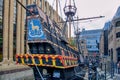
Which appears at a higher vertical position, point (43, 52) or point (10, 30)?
point (10, 30)

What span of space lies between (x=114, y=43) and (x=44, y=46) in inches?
1231

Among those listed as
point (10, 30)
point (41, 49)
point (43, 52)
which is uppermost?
point (10, 30)

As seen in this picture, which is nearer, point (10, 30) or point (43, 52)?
point (43, 52)

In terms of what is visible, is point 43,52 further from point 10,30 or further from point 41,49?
point 10,30

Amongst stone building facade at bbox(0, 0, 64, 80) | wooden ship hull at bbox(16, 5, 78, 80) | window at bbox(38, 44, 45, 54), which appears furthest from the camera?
stone building facade at bbox(0, 0, 64, 80)

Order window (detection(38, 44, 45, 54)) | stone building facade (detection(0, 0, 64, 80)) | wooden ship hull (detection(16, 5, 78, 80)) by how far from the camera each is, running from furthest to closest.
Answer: stone building facade (detection(0, 0, 64, 80)), window (detection(38, 44, 45, 54)), wooden ship hull (detection(16, 5, 78, 80))

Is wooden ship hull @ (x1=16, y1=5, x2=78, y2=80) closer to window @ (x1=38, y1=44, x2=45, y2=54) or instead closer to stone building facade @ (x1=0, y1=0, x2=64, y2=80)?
window @ (x1=38, y1=44, x2=45, y2=54)

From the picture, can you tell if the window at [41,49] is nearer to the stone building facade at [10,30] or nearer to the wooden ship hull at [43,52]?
the wooden ship hull at [43,52]

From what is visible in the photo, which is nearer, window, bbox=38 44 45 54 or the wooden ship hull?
the wooden ship hull

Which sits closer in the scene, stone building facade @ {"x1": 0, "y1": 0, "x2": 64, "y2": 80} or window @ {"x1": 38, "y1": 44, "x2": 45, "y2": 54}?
window @ {"x1": 38, "y1": 44, "x2": 45, "y2": 54}

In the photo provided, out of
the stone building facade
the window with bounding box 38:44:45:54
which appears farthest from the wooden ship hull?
the stone building facade

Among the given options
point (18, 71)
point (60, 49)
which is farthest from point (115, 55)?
point (18, 71)

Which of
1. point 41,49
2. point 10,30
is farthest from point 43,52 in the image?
point 10,30

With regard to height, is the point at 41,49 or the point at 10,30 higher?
the point at 10,30
